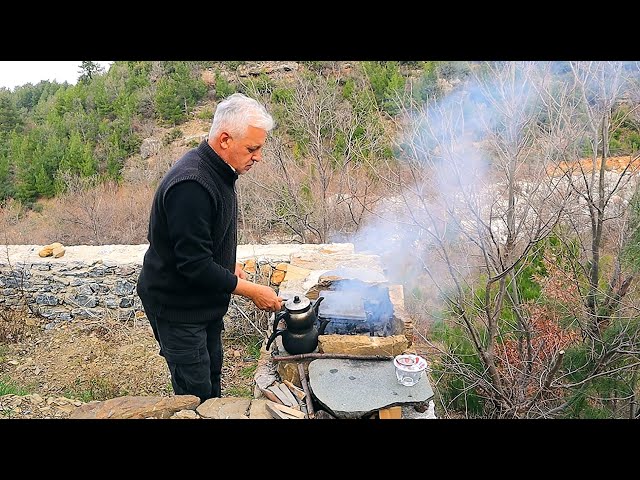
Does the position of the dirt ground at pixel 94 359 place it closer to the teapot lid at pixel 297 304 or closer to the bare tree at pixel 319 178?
the teapot lid at pixel 297 304

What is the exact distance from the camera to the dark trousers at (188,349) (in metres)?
2.73

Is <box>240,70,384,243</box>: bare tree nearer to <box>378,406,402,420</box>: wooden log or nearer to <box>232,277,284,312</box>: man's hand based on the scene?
<box>232,277,284,312</box>: man's hand

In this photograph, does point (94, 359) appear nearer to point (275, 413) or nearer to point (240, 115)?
point (275, 413)

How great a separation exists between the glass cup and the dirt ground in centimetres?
250

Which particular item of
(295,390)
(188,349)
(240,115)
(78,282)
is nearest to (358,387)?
(295,390)

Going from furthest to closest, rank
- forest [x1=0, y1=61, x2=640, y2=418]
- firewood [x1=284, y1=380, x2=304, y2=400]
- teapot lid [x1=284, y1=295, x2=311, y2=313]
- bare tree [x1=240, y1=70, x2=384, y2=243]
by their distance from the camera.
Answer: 1. bare tree [x1=240, y1=70, x2=384, y2=243]
2. forest [x1=0, y1=61, x2=640, y2=418]
3. teapot lid [x1=284, y1=295, x2=311, y2=313]
4. firewood [x1=284, y1=380, x2=304, y2=400]

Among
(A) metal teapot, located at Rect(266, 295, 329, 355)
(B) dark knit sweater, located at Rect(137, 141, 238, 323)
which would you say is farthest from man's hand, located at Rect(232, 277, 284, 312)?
(A) metal teapot, located at Rect(266, 295, 329, 355)

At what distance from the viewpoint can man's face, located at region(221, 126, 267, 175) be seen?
2512 mm

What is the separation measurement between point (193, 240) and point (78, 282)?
186 inches

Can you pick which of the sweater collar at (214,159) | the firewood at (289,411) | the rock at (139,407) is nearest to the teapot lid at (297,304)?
the firewood at (289,411)

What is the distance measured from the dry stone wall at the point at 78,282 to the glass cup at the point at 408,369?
3.50 m

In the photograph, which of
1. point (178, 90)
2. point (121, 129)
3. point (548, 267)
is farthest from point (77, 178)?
point (548, 267)

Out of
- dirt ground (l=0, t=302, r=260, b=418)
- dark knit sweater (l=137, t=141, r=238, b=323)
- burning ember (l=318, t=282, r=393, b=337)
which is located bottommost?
dirt ground (l=0, t=302, r=260, b=418)

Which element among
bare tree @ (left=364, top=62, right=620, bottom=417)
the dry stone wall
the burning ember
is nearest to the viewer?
the burning ember
